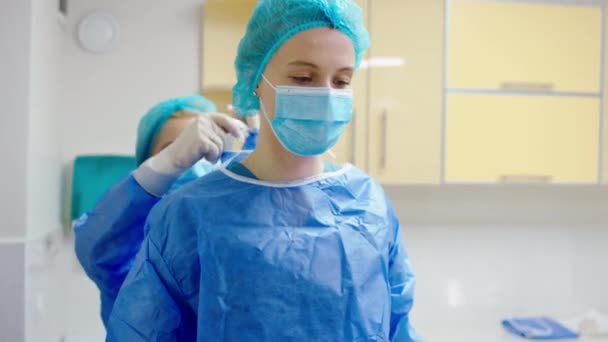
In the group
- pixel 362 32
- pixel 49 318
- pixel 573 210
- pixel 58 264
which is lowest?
pixel 49 318

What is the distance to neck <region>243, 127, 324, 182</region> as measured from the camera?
0.93 metres

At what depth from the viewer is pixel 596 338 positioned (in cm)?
221

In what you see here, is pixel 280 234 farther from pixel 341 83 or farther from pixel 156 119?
pixel 156 119

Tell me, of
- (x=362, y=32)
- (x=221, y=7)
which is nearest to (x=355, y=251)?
(x=362, y=32)

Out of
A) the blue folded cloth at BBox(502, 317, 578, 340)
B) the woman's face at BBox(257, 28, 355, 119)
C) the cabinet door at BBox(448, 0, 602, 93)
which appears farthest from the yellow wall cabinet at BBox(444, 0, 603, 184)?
the woman's face at BBox(257, 28, 355, 119)

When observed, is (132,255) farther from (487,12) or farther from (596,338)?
(596,338)

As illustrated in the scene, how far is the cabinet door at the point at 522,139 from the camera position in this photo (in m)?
2.07

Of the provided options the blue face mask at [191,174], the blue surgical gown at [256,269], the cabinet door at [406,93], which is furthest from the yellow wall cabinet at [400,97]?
the blue surgical gown at [256,269]

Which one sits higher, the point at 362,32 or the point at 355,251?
the point at 362,32

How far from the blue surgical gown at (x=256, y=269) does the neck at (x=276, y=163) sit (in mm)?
23

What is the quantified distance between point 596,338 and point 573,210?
57cm

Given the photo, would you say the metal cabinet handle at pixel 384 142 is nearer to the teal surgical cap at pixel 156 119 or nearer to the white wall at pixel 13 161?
the teal surgical cap at pixel 156 119

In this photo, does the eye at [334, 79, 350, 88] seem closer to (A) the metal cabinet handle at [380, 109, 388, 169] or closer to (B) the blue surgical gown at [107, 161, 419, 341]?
(B) the blue surgical gown at [107, 161, 419, 341]

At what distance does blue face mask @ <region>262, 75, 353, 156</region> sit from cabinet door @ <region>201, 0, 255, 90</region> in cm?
121
